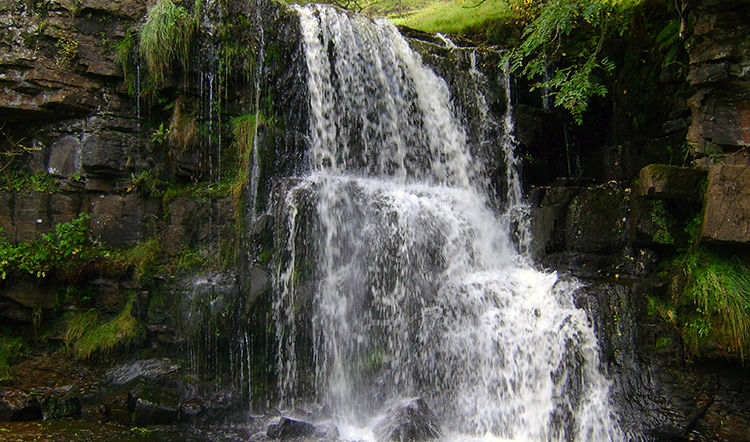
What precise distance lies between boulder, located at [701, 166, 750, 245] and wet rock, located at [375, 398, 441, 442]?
3618 mm

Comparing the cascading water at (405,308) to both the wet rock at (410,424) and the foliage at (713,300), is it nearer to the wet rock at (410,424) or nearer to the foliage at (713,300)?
the wet rock at (410,424)

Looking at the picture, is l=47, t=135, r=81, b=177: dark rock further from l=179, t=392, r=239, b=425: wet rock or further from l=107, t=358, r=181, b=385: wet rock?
l=179, t=392, r=239, b=425: wet rock

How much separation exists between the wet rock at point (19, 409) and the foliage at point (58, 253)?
5.30 feet

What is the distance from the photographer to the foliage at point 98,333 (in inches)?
249

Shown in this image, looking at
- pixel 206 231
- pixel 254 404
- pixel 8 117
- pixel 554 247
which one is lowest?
pixel 254 404

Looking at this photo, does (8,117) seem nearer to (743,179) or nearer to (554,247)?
(554,247)

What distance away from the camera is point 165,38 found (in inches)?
270

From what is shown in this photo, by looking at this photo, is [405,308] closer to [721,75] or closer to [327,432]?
[327,432]

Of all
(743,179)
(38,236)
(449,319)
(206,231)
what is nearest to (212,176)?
(206,231)

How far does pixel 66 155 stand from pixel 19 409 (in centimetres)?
345

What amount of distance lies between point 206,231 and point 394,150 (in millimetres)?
3148

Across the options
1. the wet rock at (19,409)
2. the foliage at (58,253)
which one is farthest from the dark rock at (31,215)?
the wet rock at (19,409)

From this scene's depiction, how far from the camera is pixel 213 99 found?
7.12 m

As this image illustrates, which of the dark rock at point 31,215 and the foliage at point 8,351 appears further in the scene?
the dark rock at point 31,215
